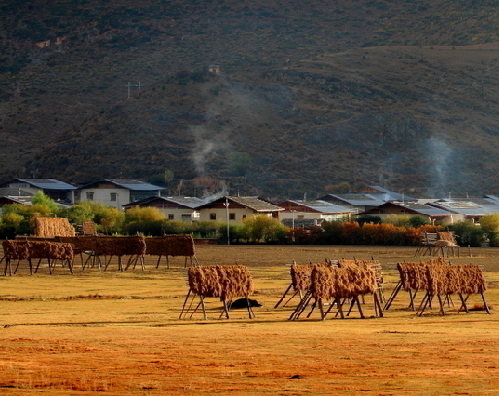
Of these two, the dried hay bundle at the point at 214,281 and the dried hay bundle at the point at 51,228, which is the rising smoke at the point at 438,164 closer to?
the dried hay bundle at the point at 51,228

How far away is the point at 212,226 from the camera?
72.8 m

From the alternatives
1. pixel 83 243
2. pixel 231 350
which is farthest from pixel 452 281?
pixel 83 243

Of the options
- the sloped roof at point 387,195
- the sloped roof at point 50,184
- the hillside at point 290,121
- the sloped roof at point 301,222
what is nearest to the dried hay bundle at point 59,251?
the sloped roof at point 301,222

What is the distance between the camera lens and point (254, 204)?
81500 mm

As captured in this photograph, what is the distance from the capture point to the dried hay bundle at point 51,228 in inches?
2057

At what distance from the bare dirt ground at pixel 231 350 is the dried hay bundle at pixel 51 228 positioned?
2127 cm

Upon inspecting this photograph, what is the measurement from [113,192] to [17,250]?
63.4 meters

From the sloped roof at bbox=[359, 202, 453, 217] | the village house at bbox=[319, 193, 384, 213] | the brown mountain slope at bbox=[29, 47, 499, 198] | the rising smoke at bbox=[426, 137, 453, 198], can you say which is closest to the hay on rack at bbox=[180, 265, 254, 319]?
the sloped roof at bbox=[359, 202, 453, 217]

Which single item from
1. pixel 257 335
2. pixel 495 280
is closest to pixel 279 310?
pixel 257 335

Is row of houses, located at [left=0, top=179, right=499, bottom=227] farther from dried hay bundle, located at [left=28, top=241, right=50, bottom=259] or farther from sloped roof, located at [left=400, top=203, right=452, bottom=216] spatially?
dried hay bundle, located at [left=28, top=241, right=50, bottom=259]

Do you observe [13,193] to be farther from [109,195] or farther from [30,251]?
[30,251]

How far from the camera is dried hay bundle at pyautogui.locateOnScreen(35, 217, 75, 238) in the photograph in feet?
171

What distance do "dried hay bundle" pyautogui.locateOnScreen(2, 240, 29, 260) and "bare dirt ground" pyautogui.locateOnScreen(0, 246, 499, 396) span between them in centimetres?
880

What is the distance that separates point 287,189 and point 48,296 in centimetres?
7848
